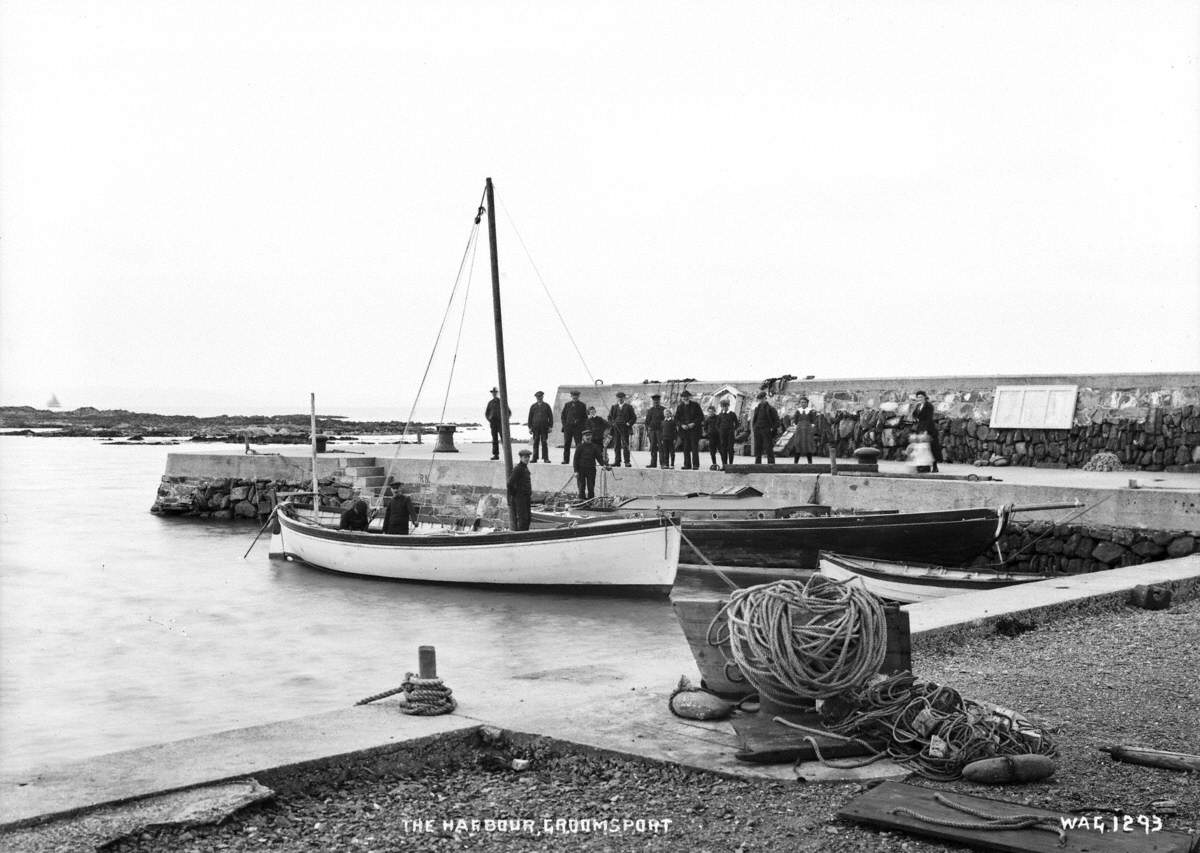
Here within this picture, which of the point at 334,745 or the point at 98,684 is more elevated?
the point at 334,745

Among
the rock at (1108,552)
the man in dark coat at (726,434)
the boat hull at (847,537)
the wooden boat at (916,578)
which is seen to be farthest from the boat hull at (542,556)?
the man in dark coat at (726,434)

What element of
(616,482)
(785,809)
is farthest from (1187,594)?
(616,482)

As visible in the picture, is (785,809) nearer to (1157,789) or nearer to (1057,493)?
(1157,789)

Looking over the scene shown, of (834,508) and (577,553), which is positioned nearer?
(577,553)

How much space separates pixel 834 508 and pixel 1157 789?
558 inches

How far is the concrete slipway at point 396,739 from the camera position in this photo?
16.0ft

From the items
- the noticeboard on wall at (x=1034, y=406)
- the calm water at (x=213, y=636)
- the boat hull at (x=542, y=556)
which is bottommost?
the calm water at (x=213, y=636)

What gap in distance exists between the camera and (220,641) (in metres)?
14.5

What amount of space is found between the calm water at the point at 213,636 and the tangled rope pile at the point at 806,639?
1999 mm

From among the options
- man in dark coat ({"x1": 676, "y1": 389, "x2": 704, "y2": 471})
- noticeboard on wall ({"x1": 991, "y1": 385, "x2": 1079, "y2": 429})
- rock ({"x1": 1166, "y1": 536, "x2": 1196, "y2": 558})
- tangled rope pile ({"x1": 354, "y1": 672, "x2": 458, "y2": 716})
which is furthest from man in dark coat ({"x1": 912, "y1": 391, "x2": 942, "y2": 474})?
tangled rope pile ({"x1": 354, "y1": 672, "x2": 458, "y2": 716})

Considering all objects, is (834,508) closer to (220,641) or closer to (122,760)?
(220,641)

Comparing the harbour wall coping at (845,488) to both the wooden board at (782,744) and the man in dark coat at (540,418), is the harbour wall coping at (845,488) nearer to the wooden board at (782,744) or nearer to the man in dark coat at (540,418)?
the man in dark coat at (540,418)

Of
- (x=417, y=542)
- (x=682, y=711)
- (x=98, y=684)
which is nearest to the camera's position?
(x=682, y=711)

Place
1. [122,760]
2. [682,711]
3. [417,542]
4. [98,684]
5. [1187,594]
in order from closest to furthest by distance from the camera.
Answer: [122,760]
[682,711]
[1187,594]
[98,684]
[417,542]
